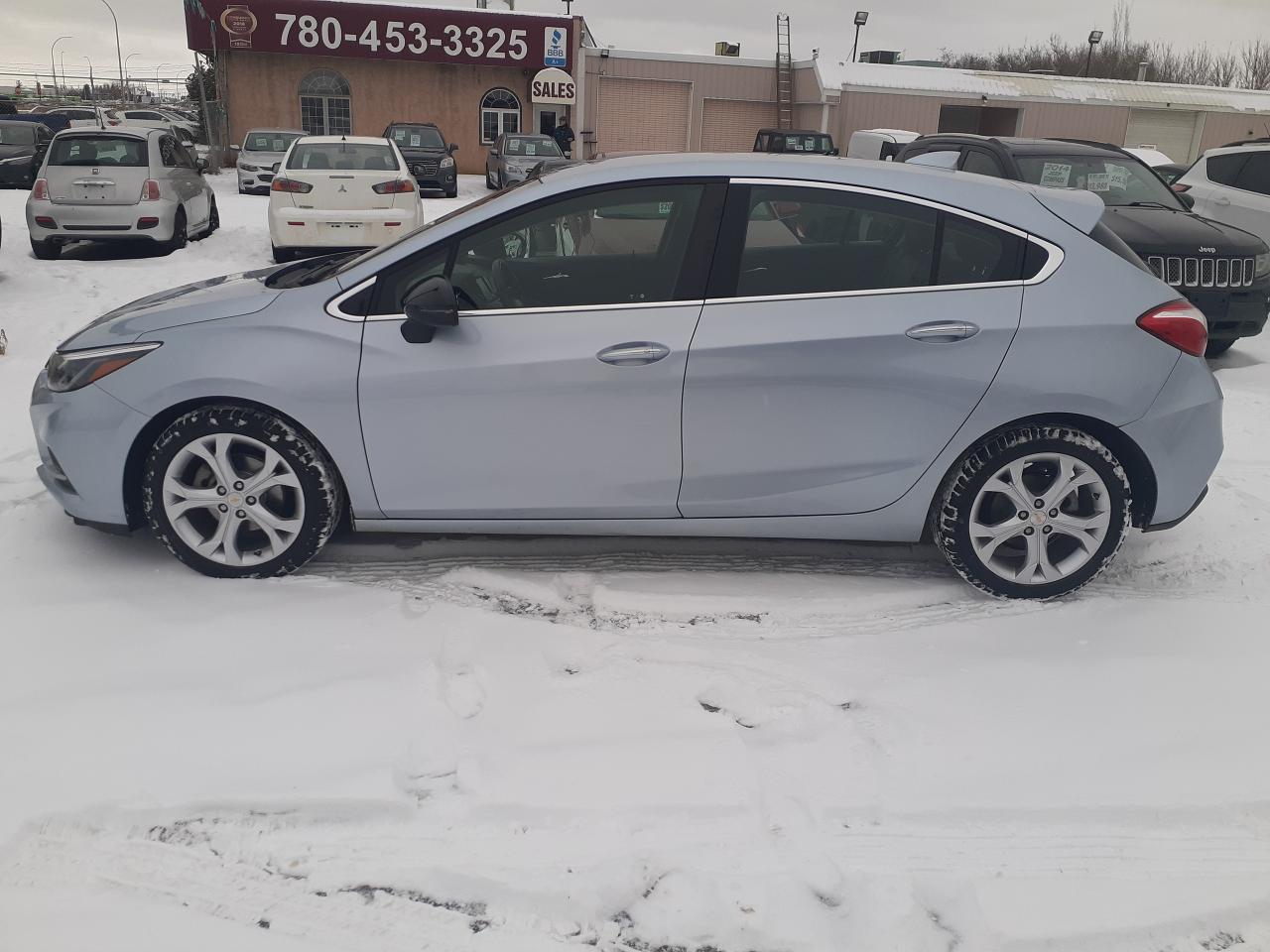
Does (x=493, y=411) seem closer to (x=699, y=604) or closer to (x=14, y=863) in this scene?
(x=699, y=604)

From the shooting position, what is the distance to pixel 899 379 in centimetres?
365

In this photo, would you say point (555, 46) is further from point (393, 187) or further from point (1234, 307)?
point (1234, 307)

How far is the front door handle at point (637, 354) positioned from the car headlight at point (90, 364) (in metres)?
1.72

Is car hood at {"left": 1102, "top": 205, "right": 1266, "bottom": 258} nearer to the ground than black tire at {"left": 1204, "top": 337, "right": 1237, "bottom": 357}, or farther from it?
farther from it

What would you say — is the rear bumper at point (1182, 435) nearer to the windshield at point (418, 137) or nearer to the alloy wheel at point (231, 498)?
the alloy wheel at point (231, 498)

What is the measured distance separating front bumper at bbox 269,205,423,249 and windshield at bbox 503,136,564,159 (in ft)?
36.2

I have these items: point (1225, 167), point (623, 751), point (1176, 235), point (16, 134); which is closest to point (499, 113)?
point (16, 134)

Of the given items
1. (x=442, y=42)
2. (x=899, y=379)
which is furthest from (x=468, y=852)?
(x=442, y=42)

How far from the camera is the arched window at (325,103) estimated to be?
2991 centimetres

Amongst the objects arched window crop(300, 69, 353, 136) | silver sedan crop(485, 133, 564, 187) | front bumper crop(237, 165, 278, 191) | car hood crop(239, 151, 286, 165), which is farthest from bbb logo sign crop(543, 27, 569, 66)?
front bumper crop(237, 165, 278, 191)

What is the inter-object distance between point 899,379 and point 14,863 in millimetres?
3036

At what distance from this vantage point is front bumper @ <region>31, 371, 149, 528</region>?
3752 mm

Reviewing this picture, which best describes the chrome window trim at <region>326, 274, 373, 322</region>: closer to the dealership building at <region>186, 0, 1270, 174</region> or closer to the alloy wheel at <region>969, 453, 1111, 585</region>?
the alloy wheel at <region>969, 453, 1111, 585</region>

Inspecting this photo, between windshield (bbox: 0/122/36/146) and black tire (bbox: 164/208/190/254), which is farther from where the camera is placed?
windshield (bbox: 0/122/36/146)
